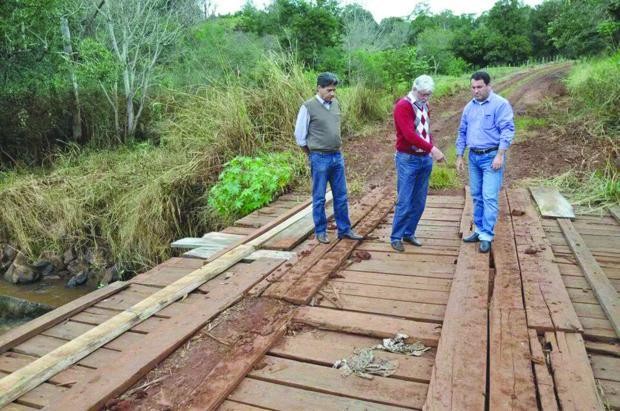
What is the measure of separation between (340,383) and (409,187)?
2332 millimetres

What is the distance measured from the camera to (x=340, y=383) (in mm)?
2484

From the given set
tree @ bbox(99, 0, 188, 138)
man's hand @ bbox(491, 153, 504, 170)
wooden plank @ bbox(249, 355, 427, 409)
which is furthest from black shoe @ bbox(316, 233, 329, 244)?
tree @ bbox(99, 0, 188, 138)

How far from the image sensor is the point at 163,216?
7168 millimetres

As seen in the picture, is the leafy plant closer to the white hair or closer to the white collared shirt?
the white collared shirt

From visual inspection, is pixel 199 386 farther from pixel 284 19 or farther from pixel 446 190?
pixel 284 19

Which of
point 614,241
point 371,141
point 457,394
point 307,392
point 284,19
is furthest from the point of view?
point 284,19

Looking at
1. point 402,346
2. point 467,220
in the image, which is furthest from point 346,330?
point 467,220

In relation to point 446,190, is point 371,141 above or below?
above

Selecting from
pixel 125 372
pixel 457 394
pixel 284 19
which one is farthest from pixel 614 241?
pixel 284 19

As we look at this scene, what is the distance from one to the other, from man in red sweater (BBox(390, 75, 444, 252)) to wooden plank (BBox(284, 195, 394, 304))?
19.8 inches

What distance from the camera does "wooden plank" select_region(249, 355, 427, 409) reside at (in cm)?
235

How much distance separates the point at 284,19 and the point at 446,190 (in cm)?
1473

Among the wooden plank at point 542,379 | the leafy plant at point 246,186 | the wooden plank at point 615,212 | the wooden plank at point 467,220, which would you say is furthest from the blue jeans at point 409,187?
the leafy plant at point 246,186

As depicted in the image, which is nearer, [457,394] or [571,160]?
[457,394]
